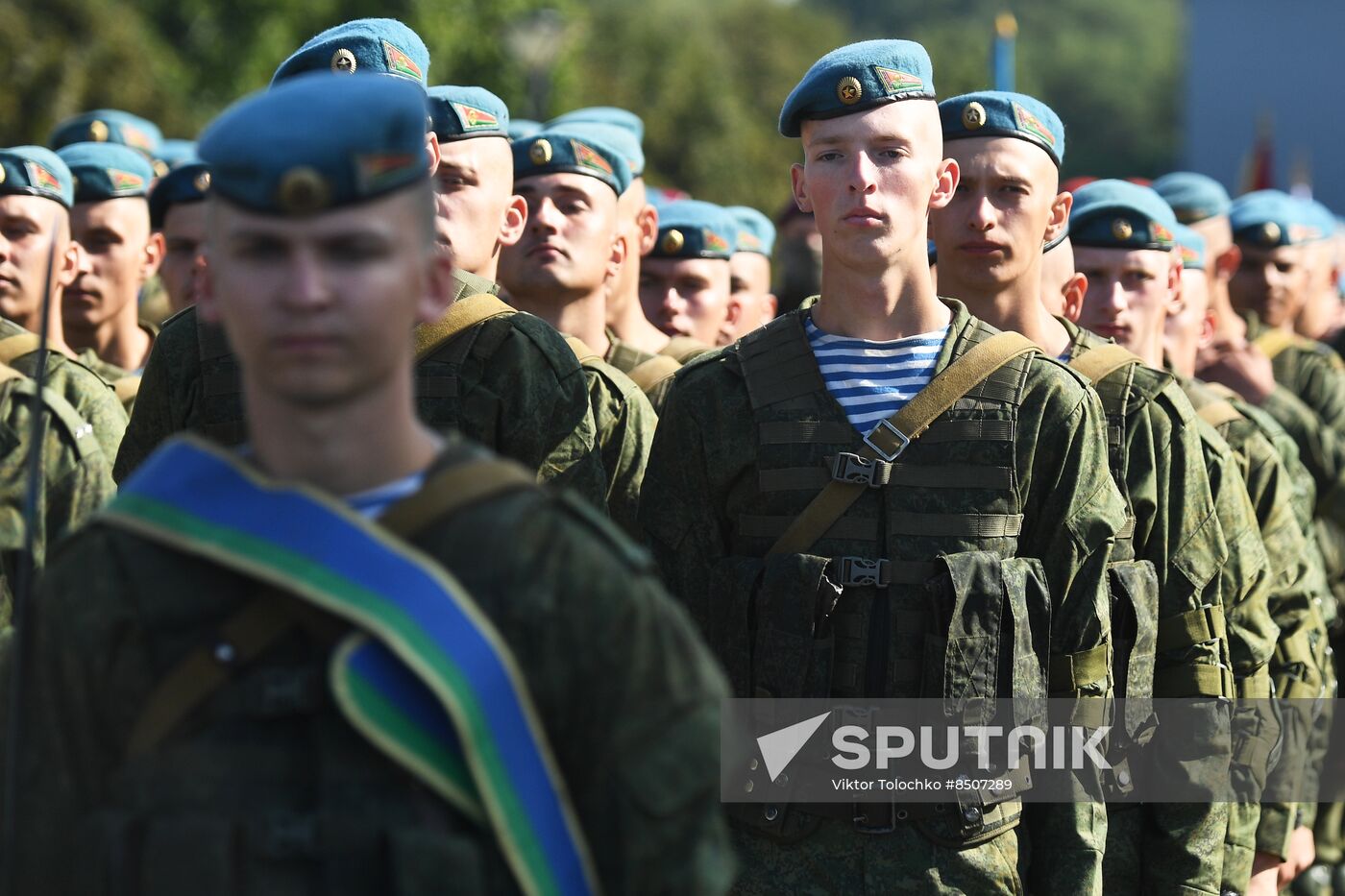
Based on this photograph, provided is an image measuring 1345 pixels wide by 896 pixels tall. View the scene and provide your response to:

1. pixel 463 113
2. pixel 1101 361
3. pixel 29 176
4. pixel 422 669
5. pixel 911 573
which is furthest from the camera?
pixel 29 176

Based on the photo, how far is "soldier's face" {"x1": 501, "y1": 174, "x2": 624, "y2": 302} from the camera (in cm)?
744

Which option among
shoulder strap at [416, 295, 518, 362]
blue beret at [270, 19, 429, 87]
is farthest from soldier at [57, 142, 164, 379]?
shoulder strap at [416, 295, 518, 362]

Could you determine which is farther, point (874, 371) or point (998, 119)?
point (998, 119)

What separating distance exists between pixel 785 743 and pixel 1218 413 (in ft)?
10.4

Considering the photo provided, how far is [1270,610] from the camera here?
7559 mm

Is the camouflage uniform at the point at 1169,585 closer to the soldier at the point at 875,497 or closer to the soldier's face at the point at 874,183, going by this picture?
the soldier at the point at 875,497

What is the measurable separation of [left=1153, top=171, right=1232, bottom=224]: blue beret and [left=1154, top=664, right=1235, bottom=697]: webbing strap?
542 centimetres

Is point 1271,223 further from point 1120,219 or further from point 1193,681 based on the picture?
point 1193,681

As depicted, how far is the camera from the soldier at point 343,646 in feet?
9.50

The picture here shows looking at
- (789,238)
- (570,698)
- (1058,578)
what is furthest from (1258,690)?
(789,238)

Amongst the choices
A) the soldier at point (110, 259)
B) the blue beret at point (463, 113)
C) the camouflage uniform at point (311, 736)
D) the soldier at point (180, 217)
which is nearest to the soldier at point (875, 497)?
the blue beret at point (463, 113)

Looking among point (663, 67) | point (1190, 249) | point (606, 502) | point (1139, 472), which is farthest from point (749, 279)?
point (663, 67)

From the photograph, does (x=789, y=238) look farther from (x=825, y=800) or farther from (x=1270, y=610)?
(x=825, y=800)

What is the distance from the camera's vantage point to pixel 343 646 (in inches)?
113
